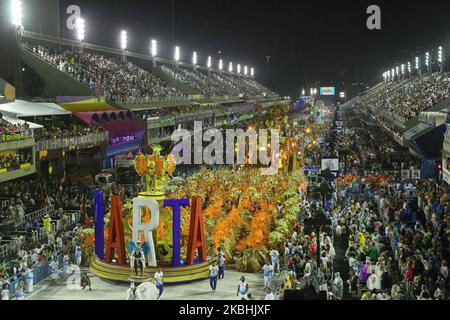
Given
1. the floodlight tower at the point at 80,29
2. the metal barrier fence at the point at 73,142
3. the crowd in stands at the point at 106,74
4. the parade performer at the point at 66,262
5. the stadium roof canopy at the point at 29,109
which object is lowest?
the parade performer at the point at 66,262

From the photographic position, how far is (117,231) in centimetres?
2081

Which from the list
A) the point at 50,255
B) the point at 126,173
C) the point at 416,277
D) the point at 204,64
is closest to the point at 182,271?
the point at 50,255

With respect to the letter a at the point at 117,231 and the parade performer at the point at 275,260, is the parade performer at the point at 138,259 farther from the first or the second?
the parade performer at the point at 275,260

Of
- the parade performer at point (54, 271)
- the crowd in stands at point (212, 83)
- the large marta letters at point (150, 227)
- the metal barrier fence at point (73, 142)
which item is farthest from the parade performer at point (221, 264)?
the crowd in stands at point (212, 83)

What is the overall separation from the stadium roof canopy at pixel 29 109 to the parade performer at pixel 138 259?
19.4 metres

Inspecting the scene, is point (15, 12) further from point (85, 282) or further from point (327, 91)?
point (327, 91)

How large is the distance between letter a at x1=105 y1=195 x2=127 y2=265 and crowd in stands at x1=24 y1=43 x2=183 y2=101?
30.5 meters

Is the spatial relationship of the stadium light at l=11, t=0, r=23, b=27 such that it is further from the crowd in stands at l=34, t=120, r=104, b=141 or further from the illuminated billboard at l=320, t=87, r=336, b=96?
the illuminated billboard at l=320, t=87, r=336, b=96

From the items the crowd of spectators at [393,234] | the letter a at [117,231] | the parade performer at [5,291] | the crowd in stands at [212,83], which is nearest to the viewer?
the crowd of spectators at [393,234]

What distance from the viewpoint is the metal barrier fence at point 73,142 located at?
36353 mm

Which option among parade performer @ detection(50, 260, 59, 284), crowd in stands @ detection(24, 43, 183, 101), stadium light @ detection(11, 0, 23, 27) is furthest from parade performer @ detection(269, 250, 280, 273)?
crowd in stands @ detection(24, 43, 183, 101)

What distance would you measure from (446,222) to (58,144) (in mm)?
22586

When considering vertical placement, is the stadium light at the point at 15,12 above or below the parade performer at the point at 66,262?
above

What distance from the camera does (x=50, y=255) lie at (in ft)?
73.4
